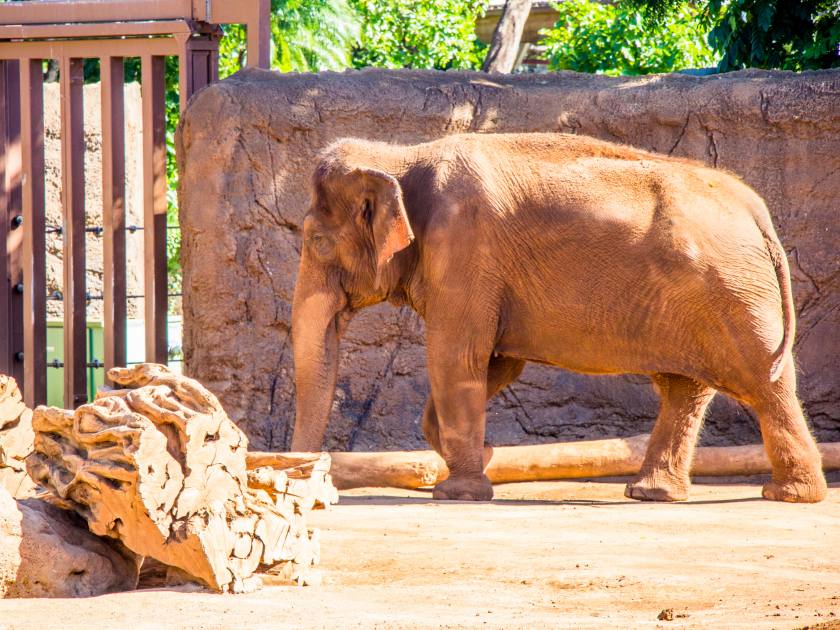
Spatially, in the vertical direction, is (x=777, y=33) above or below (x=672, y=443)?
above

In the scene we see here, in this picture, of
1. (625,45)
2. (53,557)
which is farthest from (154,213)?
(625,45)

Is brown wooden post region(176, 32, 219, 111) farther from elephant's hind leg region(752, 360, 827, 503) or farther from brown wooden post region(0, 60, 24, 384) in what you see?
elephant's hind leg region(752, 360, 827, 503)

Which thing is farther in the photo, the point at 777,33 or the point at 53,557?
the point at 777,33

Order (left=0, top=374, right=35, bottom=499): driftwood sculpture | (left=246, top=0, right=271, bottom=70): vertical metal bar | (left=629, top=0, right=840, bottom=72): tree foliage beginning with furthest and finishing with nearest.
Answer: (left=629, top=0, right=840, bottom=72): tree foliage → (left=246, top=0, right=271, bottom=70): vertical metal bar → (left=0, top=374, right=35, bottom=499): driftwood sculpture

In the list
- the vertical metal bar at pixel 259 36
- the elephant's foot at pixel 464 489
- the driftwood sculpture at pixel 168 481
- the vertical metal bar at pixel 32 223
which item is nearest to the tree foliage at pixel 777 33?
the vertical metal bar at pixel 259 36

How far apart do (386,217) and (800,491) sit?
238cm

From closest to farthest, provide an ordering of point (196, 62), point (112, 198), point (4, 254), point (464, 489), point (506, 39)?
point (464, 489) < point (196, 62) < point (112, 198) < point (4, 254) < point (506, 39)

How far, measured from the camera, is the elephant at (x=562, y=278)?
6688 mm

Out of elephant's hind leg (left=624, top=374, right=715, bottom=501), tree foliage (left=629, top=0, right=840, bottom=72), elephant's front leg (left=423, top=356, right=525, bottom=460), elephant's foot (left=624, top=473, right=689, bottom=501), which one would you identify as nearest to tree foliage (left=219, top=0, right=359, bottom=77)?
tree foliage (left=629, top=0, right=840, bottom=72)

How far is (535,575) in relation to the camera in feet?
15.2

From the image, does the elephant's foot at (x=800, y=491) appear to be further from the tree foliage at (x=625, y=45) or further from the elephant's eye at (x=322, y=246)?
the tree foliage at (x=625, y=45)

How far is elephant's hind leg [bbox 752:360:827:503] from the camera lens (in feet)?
21.8

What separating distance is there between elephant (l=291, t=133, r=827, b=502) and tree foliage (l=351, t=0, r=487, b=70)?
14.6 m

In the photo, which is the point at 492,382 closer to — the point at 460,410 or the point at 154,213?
the point at 460,410
